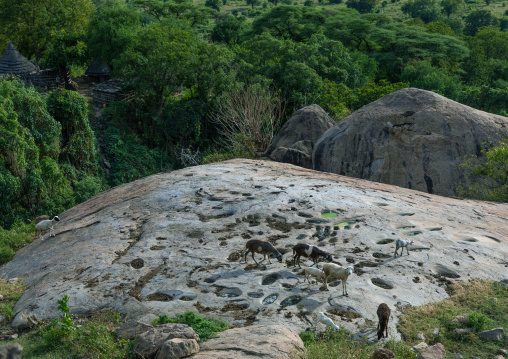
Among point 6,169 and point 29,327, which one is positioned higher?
point 29,327

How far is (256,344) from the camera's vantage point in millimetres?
5879

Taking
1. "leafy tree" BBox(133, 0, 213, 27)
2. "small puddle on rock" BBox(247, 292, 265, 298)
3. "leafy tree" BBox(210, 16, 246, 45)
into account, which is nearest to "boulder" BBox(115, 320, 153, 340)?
"small puddle on rock" BBox(247, 292, 265, 298)

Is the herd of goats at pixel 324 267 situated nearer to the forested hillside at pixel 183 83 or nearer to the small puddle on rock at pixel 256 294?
the small puddle on rock at pixel 256 294

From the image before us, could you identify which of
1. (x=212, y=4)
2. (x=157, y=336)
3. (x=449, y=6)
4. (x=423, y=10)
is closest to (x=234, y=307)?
(x=157, y=336)

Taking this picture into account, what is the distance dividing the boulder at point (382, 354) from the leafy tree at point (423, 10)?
219 feet

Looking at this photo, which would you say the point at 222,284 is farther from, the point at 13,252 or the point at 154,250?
the point at 13,252

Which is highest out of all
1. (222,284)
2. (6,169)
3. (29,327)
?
(222,284)

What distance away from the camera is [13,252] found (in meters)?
11.2

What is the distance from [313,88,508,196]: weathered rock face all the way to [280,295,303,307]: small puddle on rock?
914cm

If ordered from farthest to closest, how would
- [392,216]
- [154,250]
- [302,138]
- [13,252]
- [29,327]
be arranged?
1. [302,138]
2. [13,252]
3. [392,216]
4. [154,250]
5. [29,327]

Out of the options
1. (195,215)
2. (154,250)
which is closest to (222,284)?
(154,250)

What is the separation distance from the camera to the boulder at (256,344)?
5.73m

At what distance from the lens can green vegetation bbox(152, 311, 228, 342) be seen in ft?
21.0

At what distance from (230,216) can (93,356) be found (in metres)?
4.07
